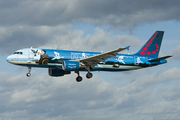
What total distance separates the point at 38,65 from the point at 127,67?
15.9m

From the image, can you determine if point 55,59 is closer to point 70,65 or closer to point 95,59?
point 70,65

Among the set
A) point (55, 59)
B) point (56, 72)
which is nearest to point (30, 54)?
point (55, 59)

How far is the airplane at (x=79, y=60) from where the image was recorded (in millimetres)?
44688

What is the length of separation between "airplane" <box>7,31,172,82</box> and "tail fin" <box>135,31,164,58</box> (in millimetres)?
199

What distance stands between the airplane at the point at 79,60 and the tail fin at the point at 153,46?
0.20 m

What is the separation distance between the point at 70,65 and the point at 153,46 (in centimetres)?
1905

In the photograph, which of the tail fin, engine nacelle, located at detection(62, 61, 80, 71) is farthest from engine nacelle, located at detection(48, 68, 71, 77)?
the tail fin

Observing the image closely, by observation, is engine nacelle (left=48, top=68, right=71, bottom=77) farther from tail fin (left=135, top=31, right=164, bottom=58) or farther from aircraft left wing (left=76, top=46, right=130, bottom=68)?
tail fin (left=135, top=31, right=164, bottom=58)

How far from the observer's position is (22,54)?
45156 mm

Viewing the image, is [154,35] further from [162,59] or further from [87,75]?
[87,75]

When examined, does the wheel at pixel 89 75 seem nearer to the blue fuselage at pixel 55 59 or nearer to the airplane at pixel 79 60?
Result: the airplane at pixel 79 60

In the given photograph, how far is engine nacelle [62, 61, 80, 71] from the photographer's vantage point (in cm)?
4397

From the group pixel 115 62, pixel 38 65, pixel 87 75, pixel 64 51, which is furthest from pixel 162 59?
pixel 38 65

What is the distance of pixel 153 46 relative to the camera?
179ft
